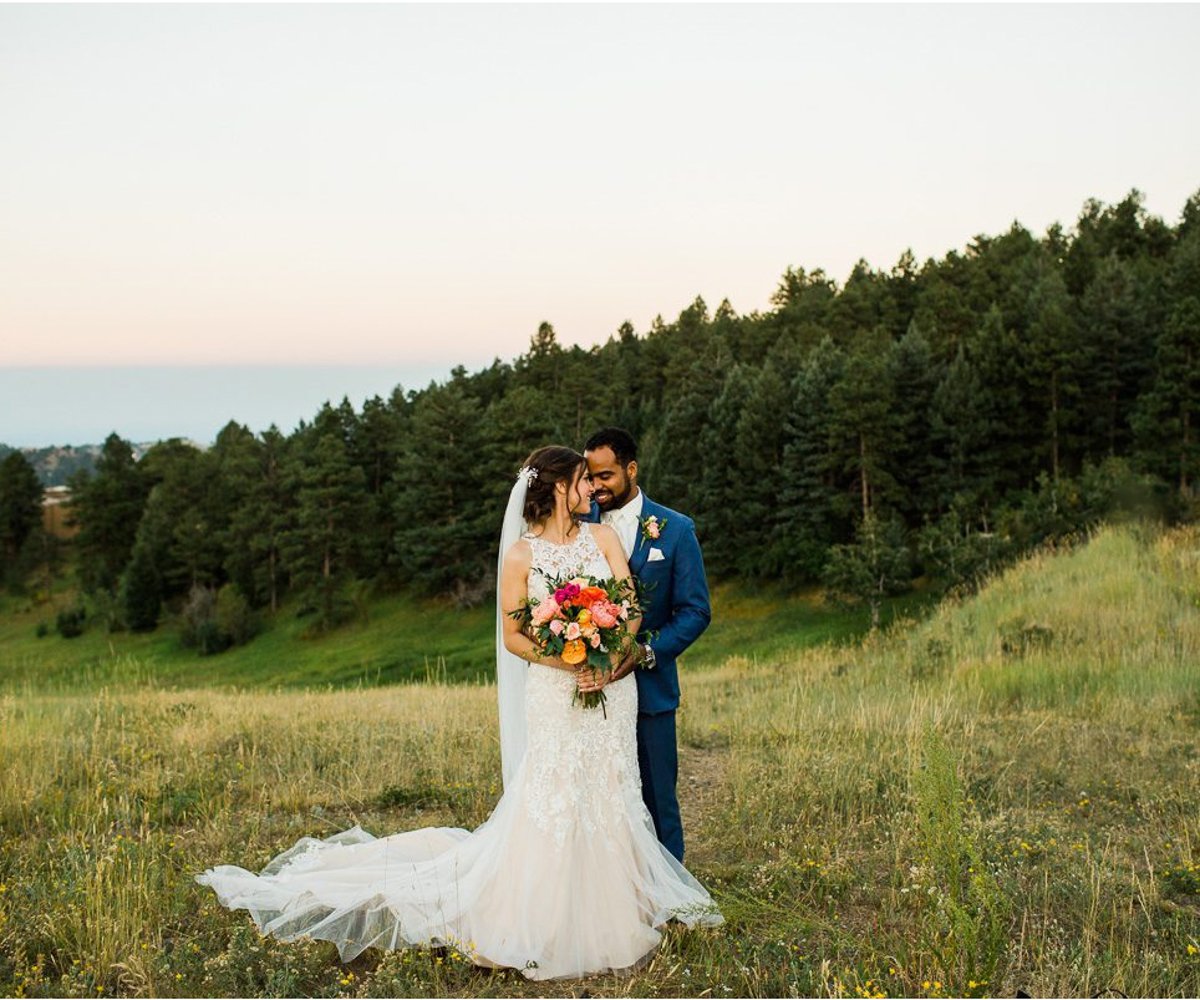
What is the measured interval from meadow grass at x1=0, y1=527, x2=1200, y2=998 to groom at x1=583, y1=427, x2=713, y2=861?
77 centimetres

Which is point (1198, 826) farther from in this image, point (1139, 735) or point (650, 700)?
point (650, 700)

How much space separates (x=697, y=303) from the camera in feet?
299

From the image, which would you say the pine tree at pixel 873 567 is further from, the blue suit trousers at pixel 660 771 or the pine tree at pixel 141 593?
the pine tree at pixel 141 593

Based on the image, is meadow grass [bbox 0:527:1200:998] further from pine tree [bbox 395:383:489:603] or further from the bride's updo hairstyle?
pine tree [bbox 395:383:489:603]

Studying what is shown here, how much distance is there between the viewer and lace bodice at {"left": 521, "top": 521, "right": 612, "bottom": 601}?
5082 mm

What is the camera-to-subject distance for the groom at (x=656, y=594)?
5398mm

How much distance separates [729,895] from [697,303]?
290 feet

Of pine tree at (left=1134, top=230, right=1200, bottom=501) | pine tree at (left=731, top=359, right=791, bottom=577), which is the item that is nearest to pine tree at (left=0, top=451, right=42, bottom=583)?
pine tree at (left=731, top=359, right=791, bottom=577)

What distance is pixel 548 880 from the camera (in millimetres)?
4848

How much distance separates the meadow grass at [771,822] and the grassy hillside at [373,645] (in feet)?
83.4

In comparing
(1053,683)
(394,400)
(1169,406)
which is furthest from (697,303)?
(1053,683)

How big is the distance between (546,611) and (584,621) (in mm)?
192

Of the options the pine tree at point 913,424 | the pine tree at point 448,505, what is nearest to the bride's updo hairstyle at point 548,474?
the pine tree at point 913,424

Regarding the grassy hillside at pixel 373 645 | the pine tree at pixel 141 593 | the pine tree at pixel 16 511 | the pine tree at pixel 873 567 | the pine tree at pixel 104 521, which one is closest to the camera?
the pine tree at pixel 873 567
